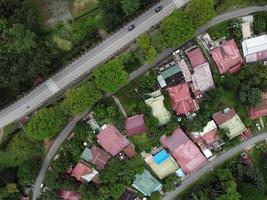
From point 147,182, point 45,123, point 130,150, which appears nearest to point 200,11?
point 130,150

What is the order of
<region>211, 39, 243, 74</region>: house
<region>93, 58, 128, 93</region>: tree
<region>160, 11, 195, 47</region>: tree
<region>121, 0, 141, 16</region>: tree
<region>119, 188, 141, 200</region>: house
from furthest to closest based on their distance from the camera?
1. <region>119, 188, 141, 200</region>: house
2. <region>211, 39, 243, 74</region>: house
3. <region>93, 58, 128, 93</region>: tree
4. <region>121, 0, 141, 16</region>: tree
5. <region>160, 11, 195, 47</region>: tree

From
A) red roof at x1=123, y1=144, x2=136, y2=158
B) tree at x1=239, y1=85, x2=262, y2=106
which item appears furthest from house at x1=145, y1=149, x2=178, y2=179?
tree at x1=239, y1=85, x2=262, y2=106

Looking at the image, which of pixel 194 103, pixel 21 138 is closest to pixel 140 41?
pixel 194 103

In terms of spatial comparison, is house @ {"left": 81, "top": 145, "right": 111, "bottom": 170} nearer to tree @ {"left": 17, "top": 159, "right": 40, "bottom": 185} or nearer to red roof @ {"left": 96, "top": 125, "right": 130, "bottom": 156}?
red roof @ {"left": 96, "top": 125, "right": 130, "bottom": 156}

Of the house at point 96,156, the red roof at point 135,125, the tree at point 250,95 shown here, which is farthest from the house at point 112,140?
the tree at point 250,95

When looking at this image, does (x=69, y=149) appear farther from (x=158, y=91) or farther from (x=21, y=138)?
(x=158, y=91)

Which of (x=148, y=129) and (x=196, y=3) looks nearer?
(x=196, y=3)

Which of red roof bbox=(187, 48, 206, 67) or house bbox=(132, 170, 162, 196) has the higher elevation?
red roof bbox=(187, 48, 206, 67)

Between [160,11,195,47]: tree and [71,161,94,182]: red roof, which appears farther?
[71,161,94,182]: red roof
